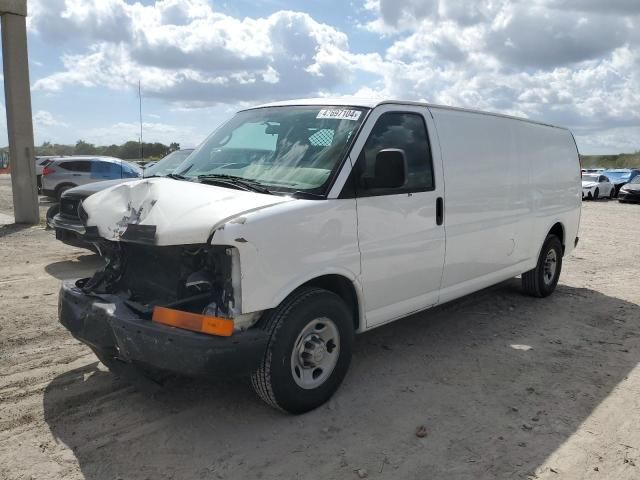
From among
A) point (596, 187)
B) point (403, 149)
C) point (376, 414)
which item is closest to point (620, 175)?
point (596, 187)

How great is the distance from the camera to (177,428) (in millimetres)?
3611

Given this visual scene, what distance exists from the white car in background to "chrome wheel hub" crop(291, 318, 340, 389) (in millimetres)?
28549

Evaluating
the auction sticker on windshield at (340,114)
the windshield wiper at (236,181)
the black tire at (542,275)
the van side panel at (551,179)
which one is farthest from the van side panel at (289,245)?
the black tire at (542,275)

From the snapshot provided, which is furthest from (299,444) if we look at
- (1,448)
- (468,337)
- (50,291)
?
(50,291)

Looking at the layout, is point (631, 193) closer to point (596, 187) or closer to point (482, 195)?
point (596, 187)

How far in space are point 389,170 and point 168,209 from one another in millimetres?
1544

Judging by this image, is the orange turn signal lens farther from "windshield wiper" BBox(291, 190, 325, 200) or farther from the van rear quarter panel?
the van rear quarter panel

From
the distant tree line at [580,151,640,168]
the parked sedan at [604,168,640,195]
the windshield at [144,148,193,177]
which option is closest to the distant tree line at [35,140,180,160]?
the windshield at [144,148,193,177]

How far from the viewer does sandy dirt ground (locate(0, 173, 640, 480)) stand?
128 inches

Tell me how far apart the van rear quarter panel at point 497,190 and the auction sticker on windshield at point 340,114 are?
38.5 inches

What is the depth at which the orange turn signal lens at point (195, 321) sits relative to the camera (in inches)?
129

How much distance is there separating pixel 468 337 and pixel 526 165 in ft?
6.73

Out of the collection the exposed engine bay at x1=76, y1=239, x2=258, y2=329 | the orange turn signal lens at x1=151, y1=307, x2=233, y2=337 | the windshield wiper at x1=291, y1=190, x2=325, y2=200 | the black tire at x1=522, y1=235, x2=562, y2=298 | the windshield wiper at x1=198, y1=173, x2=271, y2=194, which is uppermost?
the windshield wiper at x1=198, y1=173, x2=271, y2=194

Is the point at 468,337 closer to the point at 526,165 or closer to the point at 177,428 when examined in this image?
the point at 526,165
